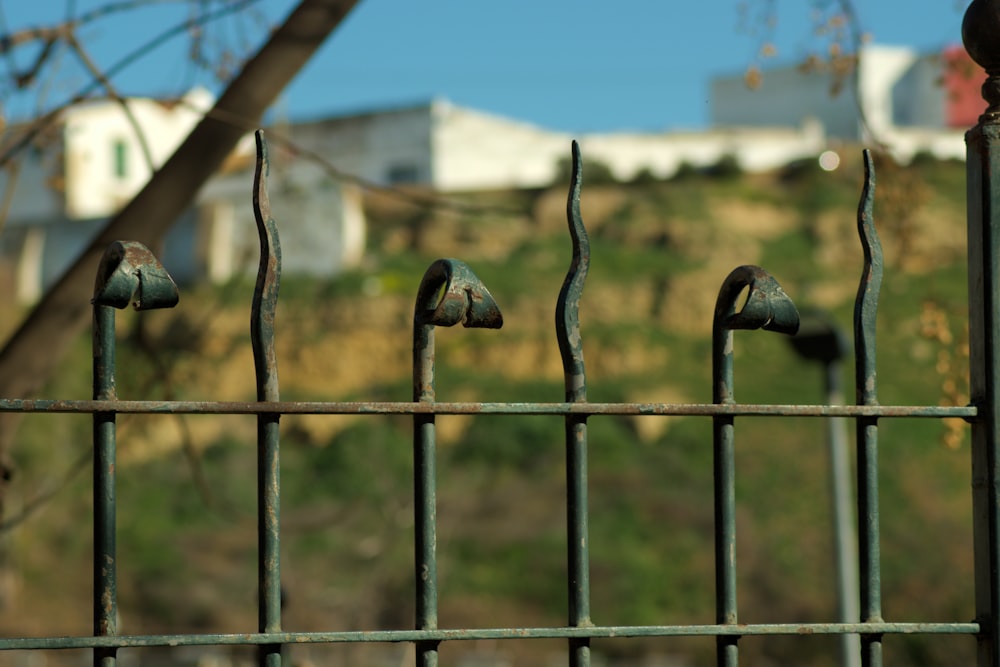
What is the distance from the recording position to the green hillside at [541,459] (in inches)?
871

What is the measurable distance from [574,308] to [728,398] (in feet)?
0.88

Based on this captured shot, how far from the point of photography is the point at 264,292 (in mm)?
1788

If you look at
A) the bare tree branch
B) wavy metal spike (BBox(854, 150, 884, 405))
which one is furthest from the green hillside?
wavy metal spike (BBox(854, 150, 884, 405))

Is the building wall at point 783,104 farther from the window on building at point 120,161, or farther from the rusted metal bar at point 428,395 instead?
the rusted metal bar at point 428,395

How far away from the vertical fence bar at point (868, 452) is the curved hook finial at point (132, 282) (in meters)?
1.03

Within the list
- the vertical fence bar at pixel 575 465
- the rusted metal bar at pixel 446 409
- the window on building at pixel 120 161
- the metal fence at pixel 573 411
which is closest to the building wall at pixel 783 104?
the window on building at pixel 120 161

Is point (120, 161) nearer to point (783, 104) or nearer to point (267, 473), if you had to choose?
point (783, 104)

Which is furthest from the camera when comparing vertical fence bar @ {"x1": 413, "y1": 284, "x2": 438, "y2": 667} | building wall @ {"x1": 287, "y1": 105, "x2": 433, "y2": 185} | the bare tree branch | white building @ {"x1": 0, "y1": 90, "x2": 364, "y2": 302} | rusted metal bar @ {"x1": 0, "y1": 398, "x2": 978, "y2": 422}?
building wall @ {"x1": 287, "y1": 105, "x2": 433, "y2": 185}

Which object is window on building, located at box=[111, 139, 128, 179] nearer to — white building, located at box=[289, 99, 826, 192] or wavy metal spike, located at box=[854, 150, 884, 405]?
white building, located at box=[289, 99, 826, 192]

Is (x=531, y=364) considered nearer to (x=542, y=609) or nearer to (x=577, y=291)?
(x=542, y=609)

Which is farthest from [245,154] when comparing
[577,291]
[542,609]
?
[577,291]

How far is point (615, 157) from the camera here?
139 ft

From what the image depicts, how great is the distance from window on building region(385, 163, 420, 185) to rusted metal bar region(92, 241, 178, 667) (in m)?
38.1

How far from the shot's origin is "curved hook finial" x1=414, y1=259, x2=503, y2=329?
1.74 metres
